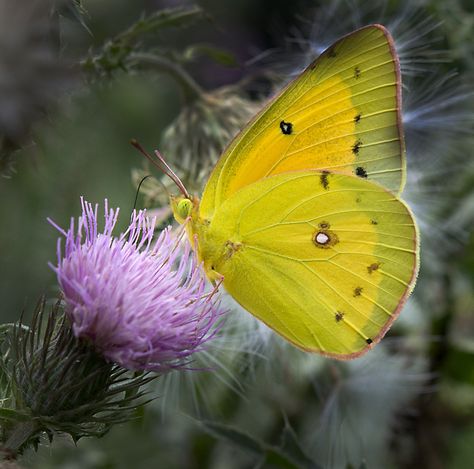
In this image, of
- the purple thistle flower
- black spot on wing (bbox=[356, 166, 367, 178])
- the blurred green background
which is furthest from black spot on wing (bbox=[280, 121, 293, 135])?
the purple thistle flower

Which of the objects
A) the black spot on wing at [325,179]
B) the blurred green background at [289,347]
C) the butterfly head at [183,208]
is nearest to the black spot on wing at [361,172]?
the black spot on wing at [325,179]

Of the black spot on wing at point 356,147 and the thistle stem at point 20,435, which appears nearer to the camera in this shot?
the thistle stem at point 20,435

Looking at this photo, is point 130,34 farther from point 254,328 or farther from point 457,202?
point 457,202

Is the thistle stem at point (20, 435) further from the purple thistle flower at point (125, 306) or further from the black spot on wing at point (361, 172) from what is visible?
the black spot on wing at point (361, 172)

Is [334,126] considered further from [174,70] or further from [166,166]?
[174,70]

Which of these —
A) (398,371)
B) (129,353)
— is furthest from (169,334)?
(398,371)

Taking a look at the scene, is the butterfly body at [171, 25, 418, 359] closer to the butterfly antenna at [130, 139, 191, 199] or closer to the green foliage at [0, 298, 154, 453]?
the butterfly antenna at [130, 139, 191, 199]

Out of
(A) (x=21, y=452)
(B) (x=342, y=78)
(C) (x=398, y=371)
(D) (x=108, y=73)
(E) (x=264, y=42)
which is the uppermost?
(E) (x=264, y=42)
